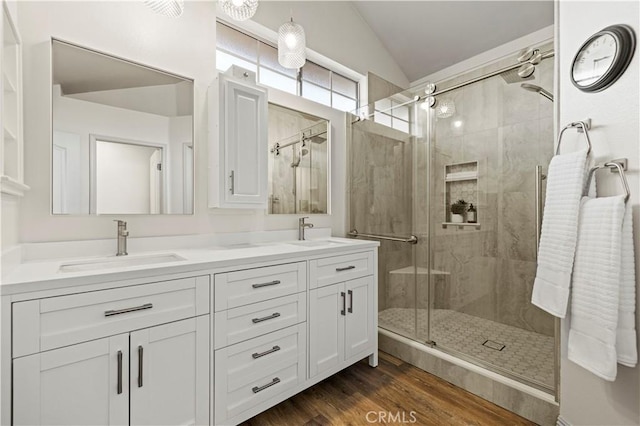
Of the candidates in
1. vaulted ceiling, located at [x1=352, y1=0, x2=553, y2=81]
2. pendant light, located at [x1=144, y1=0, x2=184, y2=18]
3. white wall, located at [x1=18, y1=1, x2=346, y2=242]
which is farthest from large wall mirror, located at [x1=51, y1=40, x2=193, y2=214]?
vaulted ceiling, located at [x1=352, y1=0, x2=553, y2=81]

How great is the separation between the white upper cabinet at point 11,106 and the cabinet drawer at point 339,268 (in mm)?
1421

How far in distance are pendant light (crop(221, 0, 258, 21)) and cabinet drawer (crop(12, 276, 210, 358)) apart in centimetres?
150

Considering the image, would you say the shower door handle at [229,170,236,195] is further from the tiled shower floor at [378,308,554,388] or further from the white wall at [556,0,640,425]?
the white wall at [556,0,640,425]

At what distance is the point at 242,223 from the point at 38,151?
114 centimetres

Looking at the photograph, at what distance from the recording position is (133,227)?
1.67 metres

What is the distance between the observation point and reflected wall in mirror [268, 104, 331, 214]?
231 centimetres

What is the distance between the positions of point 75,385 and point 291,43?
205 cm

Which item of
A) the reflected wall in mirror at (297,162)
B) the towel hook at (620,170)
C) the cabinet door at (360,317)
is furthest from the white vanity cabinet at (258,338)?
the towel hook at (620,170)

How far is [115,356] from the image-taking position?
1.12m

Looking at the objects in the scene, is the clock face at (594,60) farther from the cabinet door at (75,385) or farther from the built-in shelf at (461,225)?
the cabinet door at (75,385)

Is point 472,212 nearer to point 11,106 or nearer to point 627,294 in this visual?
point 627,294

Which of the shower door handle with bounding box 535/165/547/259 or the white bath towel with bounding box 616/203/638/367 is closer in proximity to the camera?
the white bath towel with bounding box 616/203/638/367

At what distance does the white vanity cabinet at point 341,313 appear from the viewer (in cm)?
177

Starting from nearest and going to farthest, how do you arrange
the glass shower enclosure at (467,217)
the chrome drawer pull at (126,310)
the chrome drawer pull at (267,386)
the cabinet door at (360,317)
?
the chrome drawer pull at (126,310) → the chrome drawer pull at (267,386) → the cabinet door at (360,317) → the glass shower enclosure at (467,217)
